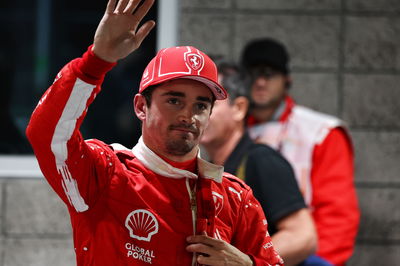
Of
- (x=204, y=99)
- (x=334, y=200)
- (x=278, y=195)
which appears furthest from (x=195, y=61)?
(x=334, y=200)

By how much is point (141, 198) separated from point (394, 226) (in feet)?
10.9

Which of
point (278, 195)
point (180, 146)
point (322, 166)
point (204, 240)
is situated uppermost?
point (180, 146)

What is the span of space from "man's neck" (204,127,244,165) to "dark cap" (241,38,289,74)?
138cm

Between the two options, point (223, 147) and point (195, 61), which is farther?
point (223, 147)

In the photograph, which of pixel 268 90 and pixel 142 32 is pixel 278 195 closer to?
pixel 142 32

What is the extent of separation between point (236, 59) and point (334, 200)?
1.11 meters

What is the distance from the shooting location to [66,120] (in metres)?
1.85

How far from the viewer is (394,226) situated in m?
5.04

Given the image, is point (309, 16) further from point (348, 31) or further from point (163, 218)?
point (163, 218)

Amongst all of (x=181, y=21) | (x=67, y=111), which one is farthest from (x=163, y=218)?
(x=181, y=21)

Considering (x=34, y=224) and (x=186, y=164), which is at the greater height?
(x=186, y=164)

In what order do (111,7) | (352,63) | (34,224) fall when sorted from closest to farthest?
(111,7), (34,224), (352,63)

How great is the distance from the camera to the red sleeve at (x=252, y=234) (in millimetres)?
2205

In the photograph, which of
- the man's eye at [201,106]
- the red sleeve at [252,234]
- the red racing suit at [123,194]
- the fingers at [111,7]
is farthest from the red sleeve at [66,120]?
the red sleeve at [252,234]
